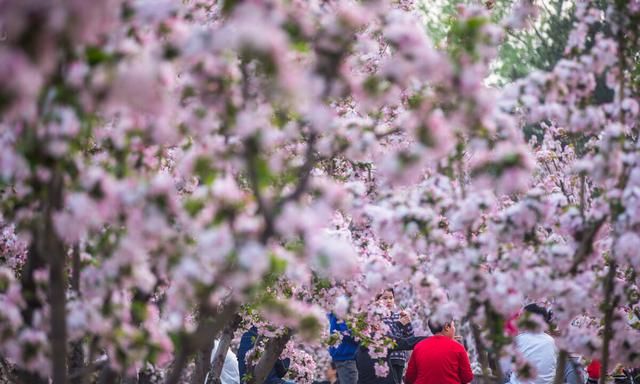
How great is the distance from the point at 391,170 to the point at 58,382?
1.88m

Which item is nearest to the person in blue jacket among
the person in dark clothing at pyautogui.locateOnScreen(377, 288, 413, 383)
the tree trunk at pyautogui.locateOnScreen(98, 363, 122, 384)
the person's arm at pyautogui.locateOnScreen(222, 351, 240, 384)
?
the person in dark clothing at pyautogui.locateOnScreen(377, 288, 413, 383)

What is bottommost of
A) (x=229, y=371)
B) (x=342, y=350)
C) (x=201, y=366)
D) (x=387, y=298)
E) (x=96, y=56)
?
(x=201, y=366)

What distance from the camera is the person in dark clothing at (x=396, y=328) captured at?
9.16 m

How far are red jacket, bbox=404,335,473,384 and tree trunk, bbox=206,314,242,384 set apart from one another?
193 centimetres

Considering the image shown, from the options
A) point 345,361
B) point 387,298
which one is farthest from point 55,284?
point 345,361

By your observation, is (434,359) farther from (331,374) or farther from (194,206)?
(331,374)

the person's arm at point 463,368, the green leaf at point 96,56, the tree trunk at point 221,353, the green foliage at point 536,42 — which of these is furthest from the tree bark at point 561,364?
the green foliage at point 536,42

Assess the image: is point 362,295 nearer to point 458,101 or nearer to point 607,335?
point 607,335

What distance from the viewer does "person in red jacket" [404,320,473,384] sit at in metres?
7.48

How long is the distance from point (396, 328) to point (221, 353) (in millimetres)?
2578

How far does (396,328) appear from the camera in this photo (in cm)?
995

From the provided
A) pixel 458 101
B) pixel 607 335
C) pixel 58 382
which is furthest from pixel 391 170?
pixel 607 335

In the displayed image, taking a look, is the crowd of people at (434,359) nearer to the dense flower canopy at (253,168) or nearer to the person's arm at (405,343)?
the person's arm at (405,343)

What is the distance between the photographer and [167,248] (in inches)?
127
